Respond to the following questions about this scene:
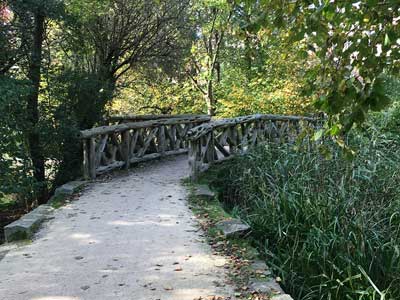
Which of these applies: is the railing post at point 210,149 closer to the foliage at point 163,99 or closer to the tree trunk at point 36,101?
the tree trunk at point 36,101

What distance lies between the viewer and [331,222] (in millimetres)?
5336

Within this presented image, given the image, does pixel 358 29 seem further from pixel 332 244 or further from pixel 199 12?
pixel 199 12

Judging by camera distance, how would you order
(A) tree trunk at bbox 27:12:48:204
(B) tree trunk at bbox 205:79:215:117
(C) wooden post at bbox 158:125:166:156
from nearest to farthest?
1. (A) tree trunk at bbox 27:12:48:204
2. (C) wooden post at bbox 158:125:166:156
3. (B) tree trunk at bbox 205:79:215:117

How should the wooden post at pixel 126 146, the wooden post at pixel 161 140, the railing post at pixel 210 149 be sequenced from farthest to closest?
1. the wooden post at pixel 161 140
2. the wooden post at pixel 126 146
3. the railing post at pixel 210 149

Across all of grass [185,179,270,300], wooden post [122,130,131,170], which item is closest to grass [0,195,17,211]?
wooden post [122,130,131,170]

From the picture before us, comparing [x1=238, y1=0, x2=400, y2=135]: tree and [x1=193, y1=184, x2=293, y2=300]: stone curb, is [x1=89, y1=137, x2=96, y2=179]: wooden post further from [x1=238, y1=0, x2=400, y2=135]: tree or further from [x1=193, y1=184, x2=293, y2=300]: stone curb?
[x1=238, y1=0, x2=400, y2=135]: tree

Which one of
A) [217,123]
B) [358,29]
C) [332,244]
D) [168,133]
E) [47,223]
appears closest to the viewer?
[358,29]

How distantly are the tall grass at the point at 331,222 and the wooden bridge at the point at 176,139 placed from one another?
1.00 meters

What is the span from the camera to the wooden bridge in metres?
8.62

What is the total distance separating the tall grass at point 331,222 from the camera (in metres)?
4.60

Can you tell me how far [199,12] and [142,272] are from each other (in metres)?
12.8

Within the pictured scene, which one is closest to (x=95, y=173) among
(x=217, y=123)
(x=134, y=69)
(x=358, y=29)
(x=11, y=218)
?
(x=11, y=218)

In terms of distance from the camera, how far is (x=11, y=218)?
354 inches

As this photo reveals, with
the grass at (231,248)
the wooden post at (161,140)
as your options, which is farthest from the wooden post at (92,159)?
the wooden post at (161,140)
